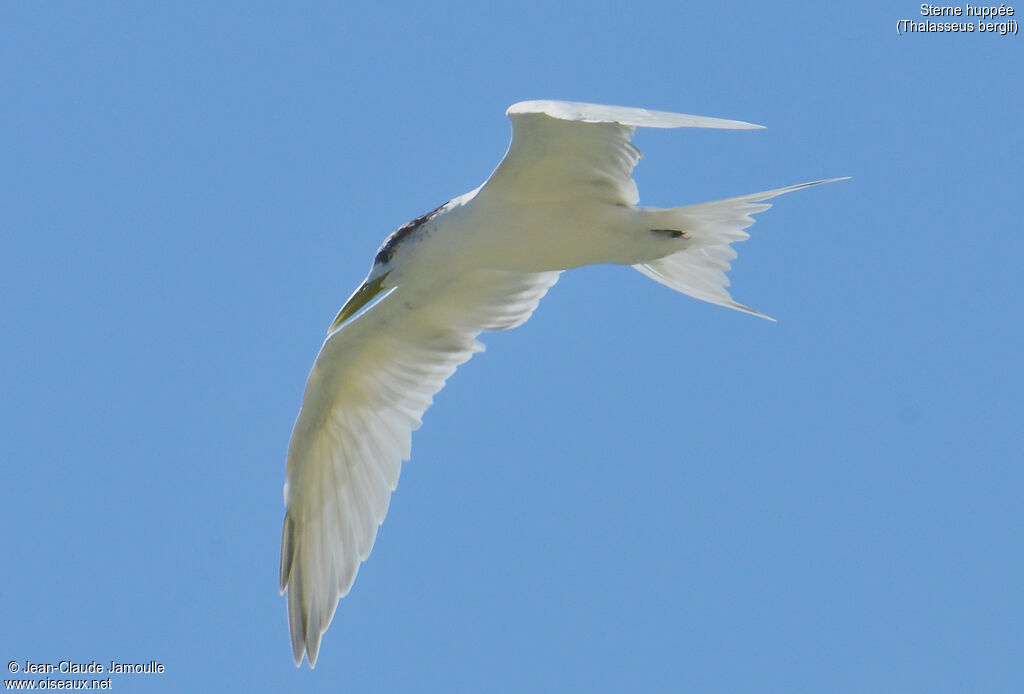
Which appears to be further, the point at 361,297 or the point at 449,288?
the point at 449,288

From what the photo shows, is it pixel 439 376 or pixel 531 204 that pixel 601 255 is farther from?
pixel 439 376

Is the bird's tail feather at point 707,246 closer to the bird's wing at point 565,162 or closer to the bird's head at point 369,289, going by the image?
the bird's wing at point 565,162

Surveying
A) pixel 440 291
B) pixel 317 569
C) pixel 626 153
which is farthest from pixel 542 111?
pixel 317 569

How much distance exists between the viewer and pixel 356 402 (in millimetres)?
8125

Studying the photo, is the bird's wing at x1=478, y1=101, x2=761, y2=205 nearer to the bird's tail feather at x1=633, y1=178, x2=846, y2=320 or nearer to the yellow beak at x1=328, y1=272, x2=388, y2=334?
the bird's tail feather at x1=633, y1=178, x2=846, y2=320

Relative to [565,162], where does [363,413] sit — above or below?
below

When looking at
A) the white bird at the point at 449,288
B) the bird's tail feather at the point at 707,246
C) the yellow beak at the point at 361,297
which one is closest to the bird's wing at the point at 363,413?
the white bird at the point at 449,288

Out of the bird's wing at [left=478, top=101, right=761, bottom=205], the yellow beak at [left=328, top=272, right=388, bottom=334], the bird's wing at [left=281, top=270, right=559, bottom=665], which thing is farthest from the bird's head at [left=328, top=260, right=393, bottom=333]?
the bird's wing at [left=478, top=101, right=761, bottom=205]

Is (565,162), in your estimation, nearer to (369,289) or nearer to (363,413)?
(369,289)

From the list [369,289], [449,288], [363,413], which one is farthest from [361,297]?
[363,413]

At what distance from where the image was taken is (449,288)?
7.86 m

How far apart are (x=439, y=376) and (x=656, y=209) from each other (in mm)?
1889

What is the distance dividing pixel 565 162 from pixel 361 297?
1.31 metres

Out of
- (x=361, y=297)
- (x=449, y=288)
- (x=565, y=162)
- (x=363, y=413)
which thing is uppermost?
(x=565, y=162)
